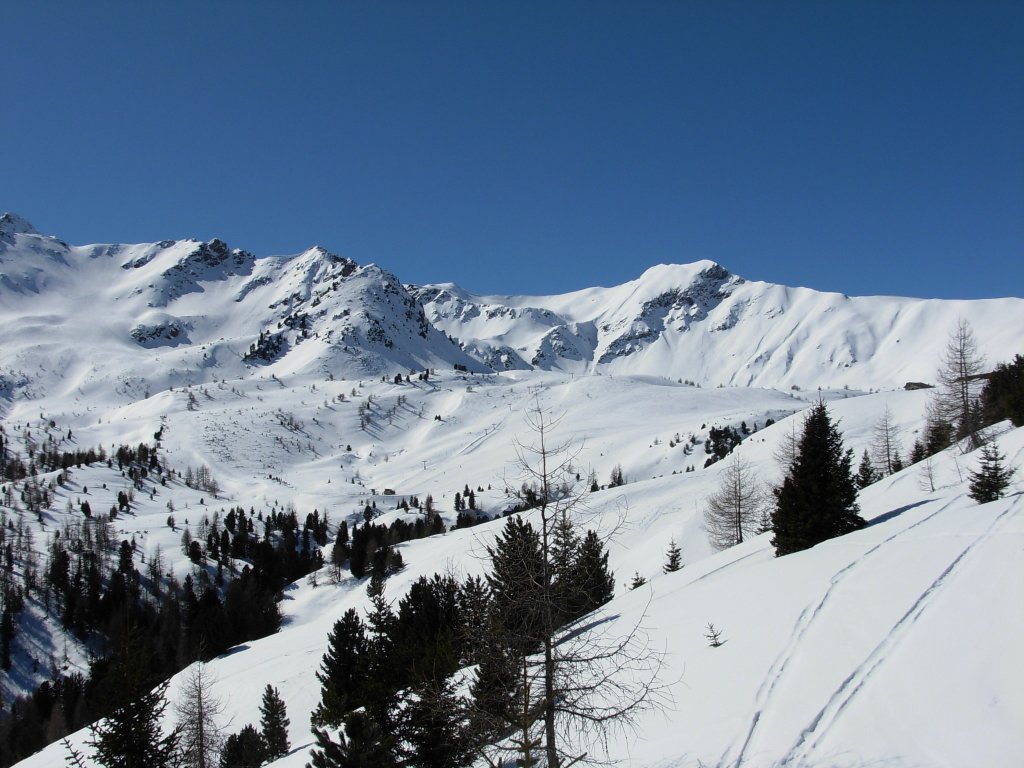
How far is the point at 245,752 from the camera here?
87.4ft

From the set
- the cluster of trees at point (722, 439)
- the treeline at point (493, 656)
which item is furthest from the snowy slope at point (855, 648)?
the cluster of trees at point (722, 439)

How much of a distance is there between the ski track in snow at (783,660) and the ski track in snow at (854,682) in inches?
31.1

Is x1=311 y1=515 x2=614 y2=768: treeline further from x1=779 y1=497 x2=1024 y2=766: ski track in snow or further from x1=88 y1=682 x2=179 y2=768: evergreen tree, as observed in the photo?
x1=88 y1=682 x2=179 y2=768: evergreen tree

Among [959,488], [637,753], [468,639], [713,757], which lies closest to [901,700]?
[713,757]

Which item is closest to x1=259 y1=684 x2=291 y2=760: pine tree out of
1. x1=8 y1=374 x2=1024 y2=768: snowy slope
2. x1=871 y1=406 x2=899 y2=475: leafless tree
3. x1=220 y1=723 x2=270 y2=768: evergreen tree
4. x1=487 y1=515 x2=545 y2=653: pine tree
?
x1=220 y1=723 x2=270 y2=768: evergreen tree

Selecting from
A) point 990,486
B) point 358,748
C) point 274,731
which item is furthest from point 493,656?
point 274,731

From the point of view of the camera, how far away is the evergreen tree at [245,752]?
1025 inches

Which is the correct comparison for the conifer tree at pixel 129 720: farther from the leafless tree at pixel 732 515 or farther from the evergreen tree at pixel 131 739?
the leafless tree at pixel 732 515

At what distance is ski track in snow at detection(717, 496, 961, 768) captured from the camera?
394 inches

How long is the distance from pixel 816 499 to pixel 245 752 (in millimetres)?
26963

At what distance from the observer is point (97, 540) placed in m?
115

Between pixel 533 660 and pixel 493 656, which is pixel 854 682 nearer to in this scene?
pixel 533 660

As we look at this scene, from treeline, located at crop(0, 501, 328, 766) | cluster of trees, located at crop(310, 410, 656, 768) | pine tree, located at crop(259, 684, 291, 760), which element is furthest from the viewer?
treeline, located at crop(0, 501, 328, 766)

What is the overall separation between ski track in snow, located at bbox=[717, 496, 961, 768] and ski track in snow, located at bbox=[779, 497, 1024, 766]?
789 mm
